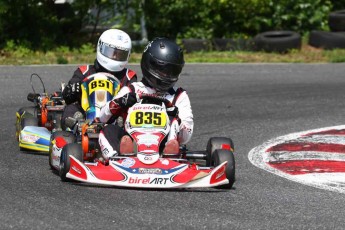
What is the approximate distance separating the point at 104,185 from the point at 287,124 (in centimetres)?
408

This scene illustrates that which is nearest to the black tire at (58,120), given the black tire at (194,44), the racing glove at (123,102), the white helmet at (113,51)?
the white helmet at (113,51)

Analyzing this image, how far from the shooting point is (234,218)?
5.91 m

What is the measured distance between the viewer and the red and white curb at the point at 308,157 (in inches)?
295

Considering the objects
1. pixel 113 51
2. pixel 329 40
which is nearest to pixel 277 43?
pixel 329 40

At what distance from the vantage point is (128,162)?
689 cm

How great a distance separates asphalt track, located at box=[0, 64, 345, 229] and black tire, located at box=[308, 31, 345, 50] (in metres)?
5.07

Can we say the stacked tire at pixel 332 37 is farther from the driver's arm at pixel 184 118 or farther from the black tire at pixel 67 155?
the black tire at pixel 67 155

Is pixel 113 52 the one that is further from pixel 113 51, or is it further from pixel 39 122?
pixel 39 122

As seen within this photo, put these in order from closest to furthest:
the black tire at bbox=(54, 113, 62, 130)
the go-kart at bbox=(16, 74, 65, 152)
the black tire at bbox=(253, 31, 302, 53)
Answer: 1. the go-kart at bbox=(16, 74, 65, 152)
2. the black tire at bbox=(54, 113, 62, 130)
3. the black tire at bbox=(253, 31, 302, 53)

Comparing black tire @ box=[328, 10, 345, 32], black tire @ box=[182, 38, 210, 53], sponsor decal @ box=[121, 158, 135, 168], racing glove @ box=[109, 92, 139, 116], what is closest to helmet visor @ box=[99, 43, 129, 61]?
racing glove @ box=[109, 92, 139, 116]

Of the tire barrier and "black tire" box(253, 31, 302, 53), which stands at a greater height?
"black tire" box(253, 31, 302, 53)

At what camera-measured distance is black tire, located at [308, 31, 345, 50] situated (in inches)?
667

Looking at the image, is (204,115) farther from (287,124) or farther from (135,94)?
(135,94)

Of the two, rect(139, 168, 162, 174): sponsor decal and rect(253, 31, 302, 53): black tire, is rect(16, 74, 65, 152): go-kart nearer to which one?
rect(139, 168, 162, 174): sponsor decal
